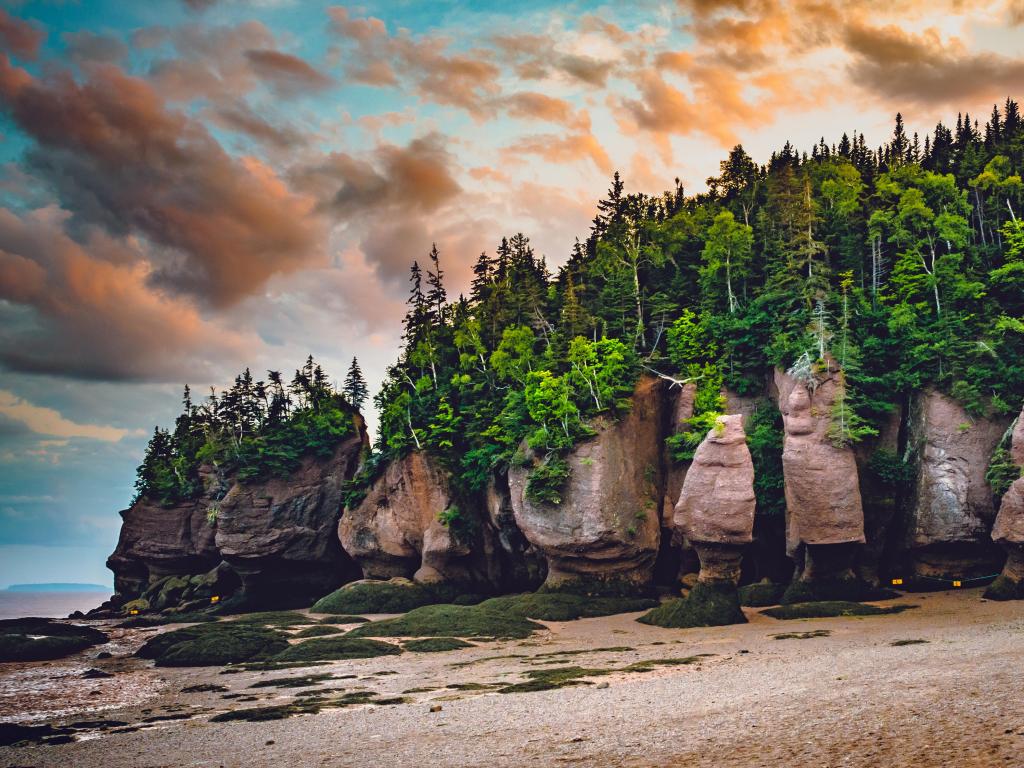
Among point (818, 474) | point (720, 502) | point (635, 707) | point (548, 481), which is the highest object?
point (548, 481)

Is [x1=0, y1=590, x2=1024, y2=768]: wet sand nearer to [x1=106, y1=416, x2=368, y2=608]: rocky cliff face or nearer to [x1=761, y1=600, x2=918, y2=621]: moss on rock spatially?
[x1=761, y1=600, x2=918, y2=621]: moss on rock

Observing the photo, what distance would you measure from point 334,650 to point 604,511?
18896mm

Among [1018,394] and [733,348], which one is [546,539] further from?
[1018,394]

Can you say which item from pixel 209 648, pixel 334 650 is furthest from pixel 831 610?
pixel 209 648

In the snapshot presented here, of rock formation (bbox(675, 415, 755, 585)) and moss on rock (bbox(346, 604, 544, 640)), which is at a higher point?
rock formation (bbox(675, 415, 755, 585))

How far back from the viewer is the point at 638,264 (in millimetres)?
61094

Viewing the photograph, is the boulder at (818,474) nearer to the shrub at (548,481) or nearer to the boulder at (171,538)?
the shrub at (548,481)

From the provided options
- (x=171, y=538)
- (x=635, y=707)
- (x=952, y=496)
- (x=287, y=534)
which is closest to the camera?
(x=635, y=707)

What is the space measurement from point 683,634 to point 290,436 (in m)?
46.0

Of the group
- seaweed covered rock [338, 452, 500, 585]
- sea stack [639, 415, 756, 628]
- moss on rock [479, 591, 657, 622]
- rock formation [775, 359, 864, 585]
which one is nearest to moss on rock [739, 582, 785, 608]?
sea stack [639, 415, 756, 628]

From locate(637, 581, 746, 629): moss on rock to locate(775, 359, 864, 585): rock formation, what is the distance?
495 centimetres

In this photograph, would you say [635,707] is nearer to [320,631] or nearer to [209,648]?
[209,648]

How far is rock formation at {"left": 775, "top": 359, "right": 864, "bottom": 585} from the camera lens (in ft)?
132

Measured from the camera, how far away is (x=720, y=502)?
4219cm
